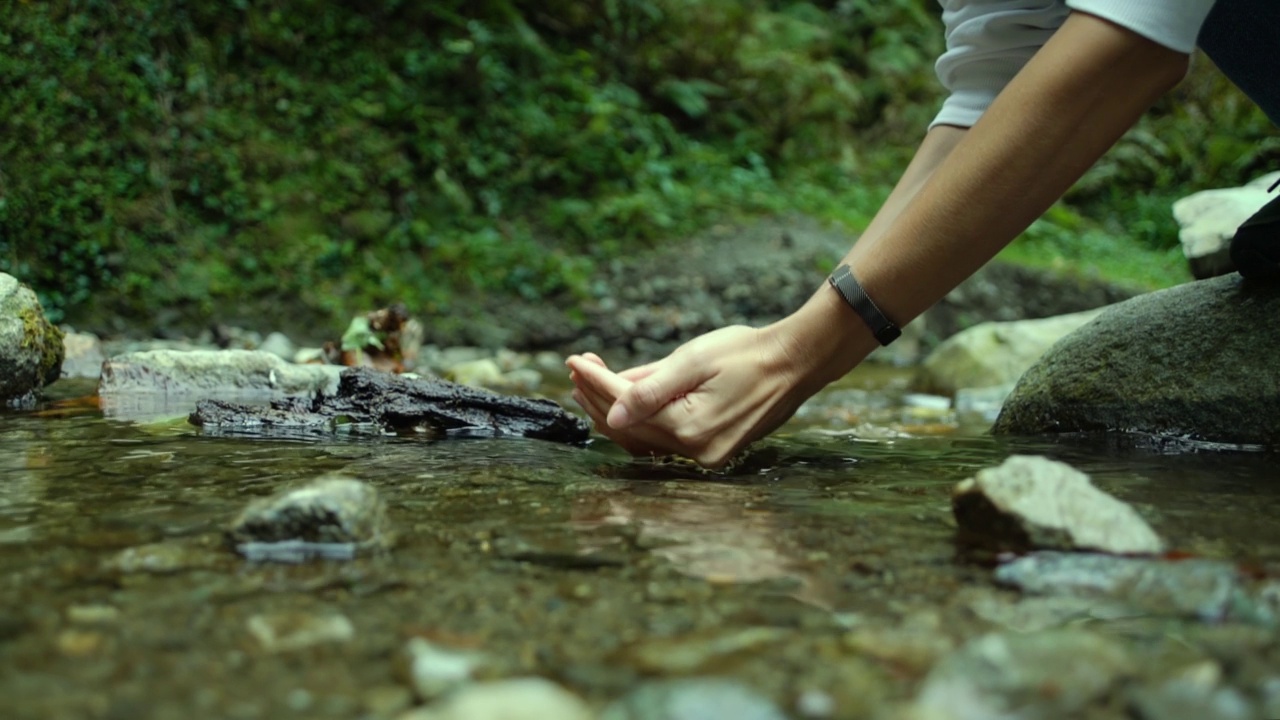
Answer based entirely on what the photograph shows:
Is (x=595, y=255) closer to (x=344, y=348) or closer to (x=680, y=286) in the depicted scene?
(x=680, y=286)

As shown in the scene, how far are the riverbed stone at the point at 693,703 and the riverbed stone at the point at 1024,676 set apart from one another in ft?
0.51

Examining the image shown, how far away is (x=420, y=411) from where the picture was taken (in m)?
2.74

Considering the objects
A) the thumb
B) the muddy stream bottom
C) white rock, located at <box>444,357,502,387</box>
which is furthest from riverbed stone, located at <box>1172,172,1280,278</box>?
white rock, located at <box>444,357,502,387</box>

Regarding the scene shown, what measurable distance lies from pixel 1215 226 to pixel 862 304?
2030 mm

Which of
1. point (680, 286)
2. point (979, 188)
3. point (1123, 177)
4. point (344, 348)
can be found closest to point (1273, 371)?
point (979, 188)

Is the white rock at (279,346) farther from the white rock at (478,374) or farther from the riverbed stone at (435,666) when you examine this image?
the riverbed stone at (435,666)

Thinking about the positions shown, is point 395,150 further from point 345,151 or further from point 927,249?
point 927,249

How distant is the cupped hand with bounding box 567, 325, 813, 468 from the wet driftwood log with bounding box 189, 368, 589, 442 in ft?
2.29

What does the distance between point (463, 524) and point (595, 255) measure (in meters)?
7.08

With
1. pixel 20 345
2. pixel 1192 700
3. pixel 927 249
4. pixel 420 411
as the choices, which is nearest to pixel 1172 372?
pixel 927 249

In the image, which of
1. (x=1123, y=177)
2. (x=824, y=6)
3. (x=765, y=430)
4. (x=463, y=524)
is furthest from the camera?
(x=824, y=6)

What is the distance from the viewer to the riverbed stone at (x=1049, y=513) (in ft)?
4.07

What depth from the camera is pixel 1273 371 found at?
2445 mm

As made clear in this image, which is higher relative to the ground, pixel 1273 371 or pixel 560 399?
pixel 1273 371
